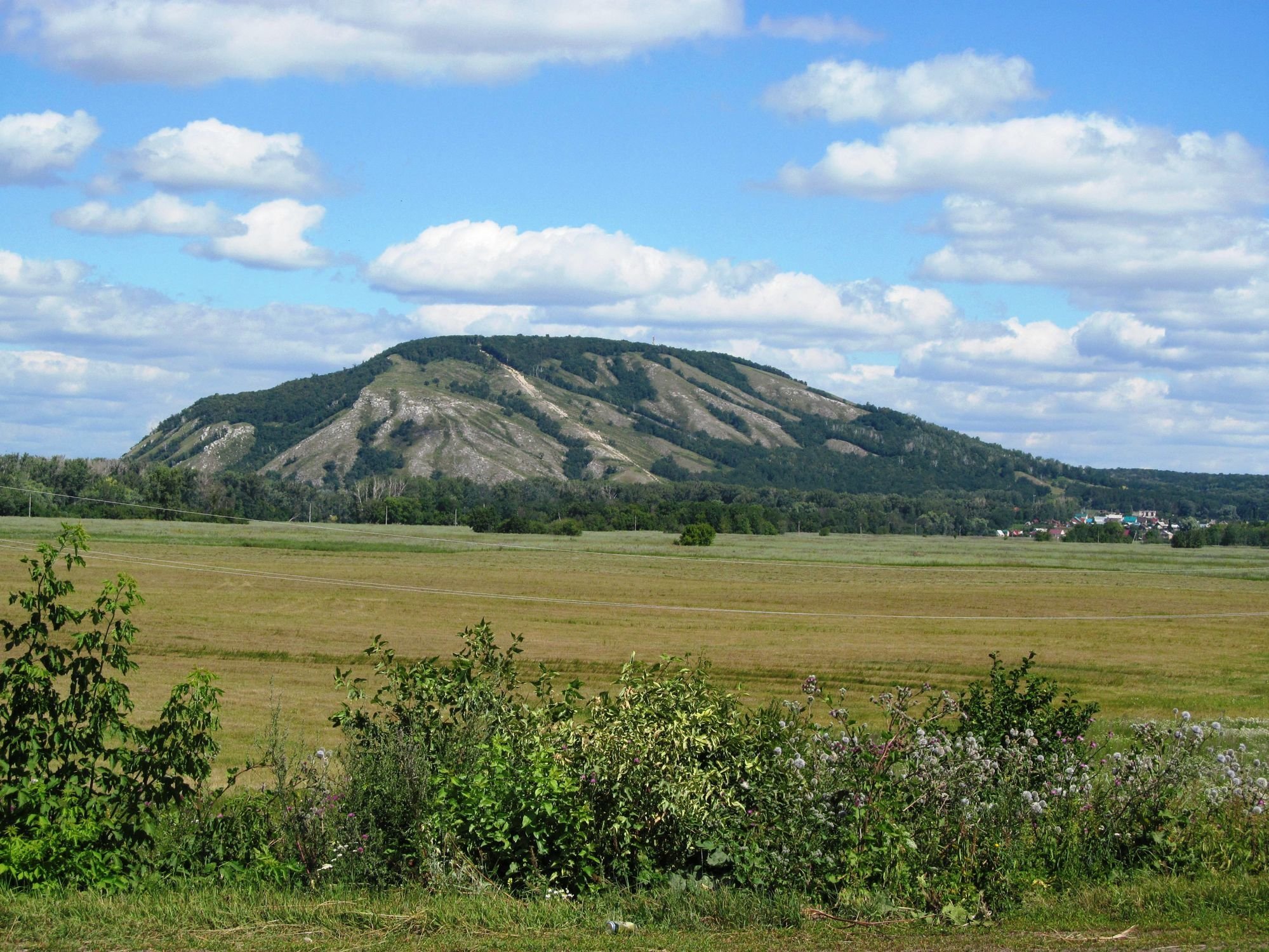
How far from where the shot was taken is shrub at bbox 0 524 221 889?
8.05m

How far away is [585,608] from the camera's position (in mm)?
51156

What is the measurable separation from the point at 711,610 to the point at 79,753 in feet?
145

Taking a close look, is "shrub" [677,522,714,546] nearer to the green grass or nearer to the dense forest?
the dense forest

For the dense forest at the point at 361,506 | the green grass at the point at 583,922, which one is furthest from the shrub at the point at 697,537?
the green grass at the point at 583,922

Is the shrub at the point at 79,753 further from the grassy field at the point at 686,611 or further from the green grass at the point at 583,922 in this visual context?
the grassy field at the point at 686,611

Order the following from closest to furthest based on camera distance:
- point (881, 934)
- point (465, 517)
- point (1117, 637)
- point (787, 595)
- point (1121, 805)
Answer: point (881, 934) → point (1121, 805) → point (1117, 637) → point (787, 595) → point (465, 517)

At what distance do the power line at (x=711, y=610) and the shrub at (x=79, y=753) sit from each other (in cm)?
4164

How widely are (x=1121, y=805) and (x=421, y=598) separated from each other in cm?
4764

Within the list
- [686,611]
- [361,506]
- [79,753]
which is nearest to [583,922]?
[79,753]

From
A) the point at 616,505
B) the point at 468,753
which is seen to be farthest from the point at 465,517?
the point at 468,753

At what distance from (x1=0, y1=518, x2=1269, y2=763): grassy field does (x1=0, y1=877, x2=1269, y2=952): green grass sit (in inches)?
127

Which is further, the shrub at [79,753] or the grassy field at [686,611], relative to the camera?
the grassy field at [686,611]

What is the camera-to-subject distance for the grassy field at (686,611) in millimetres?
28938

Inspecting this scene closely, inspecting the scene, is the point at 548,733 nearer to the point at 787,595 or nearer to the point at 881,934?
the point at 881,934
